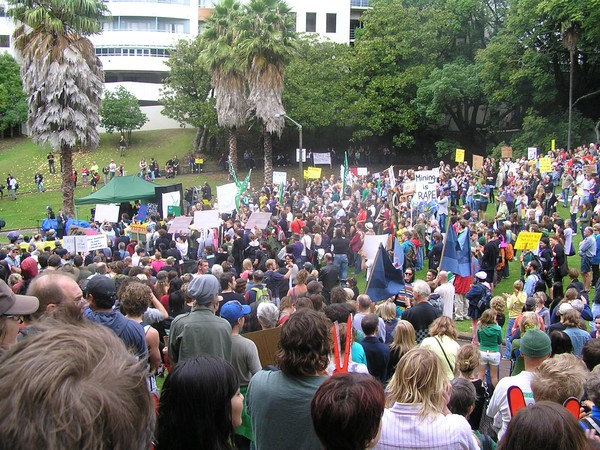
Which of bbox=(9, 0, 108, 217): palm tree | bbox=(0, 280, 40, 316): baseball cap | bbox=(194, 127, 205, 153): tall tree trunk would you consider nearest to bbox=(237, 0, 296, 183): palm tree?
bbox=(9, 0, 108, 217): palm tree

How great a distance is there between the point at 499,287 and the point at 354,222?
4.92 metres

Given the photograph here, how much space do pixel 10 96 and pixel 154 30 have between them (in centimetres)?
1355

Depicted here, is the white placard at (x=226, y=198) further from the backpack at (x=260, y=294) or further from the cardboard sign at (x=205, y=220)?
the backpack at (x=260, y=294)

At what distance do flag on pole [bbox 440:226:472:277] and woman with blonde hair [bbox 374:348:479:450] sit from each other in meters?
8.70

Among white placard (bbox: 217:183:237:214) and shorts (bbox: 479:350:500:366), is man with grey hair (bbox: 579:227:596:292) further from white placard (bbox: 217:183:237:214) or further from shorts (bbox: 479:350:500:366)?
white placard (bbox: 217:183:237:214)

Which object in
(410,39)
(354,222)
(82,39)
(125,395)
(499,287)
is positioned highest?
(410,39)

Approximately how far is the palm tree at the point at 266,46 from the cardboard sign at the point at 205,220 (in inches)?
657

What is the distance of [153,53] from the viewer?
2281 inches

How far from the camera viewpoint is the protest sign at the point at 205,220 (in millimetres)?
18547

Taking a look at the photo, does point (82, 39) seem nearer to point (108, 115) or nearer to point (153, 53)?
point (108, 115)

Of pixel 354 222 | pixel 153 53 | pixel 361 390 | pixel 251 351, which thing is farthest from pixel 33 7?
pixel 153 53

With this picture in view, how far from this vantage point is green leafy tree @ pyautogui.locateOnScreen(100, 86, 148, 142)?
5094 centimetres

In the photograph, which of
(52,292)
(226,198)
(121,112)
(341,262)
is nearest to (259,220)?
(226,198)

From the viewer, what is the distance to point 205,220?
61.4ft
